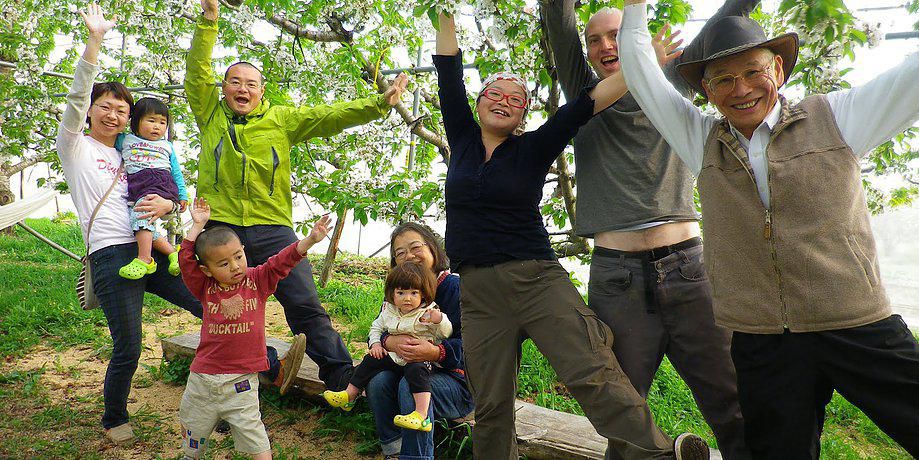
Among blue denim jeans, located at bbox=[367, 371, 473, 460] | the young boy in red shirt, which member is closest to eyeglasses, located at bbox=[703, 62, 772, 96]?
the young boy in red shirt

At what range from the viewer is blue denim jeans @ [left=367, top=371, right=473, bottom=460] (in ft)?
9.63

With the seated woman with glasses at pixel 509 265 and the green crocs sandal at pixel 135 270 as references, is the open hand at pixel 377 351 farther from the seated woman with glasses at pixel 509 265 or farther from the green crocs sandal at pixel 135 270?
the green crocs sandal at pixel 135 270

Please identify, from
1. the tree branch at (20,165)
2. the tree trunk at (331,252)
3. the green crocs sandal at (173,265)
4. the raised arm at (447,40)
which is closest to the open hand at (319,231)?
the raised arm at (447,40)

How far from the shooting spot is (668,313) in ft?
7.04

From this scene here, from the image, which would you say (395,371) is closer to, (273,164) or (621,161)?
(273,164)

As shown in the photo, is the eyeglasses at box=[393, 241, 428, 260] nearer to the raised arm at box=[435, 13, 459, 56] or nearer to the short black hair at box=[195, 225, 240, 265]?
the short black hair at box=[195, 225, 240, 265]

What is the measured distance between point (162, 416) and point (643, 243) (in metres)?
3.21

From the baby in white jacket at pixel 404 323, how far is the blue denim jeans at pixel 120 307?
3.48ft

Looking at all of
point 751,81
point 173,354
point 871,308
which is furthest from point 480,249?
point 173,354

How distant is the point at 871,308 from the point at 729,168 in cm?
54

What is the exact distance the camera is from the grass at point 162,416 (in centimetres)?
330

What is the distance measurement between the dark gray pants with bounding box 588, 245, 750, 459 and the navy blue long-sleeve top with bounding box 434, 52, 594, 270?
0.34 m

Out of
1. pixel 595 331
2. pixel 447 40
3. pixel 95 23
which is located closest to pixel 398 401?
pixel 595 331

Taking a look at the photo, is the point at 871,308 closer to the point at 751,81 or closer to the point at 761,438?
the point at 761,438
